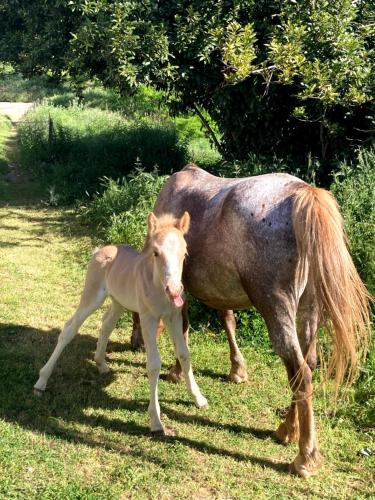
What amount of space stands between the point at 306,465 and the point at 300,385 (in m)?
0.54

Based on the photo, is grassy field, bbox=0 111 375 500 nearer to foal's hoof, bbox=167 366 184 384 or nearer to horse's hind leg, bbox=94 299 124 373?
foal's hoof, bbox=167 366 184 384

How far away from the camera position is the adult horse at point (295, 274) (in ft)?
11.2

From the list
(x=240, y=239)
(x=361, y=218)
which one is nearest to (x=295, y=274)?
(x=240, y=239)

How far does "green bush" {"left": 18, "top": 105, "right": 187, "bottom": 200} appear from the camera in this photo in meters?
12.1

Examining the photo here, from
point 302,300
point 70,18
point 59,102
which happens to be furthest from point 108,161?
point 59,102

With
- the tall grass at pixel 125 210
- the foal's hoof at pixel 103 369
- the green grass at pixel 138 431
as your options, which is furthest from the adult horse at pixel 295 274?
the tall grass at pixel 125 210

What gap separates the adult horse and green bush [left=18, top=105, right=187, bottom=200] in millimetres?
7544

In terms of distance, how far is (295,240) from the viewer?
3.44m

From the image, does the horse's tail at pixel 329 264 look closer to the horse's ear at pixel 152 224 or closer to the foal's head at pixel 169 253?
the foal's head at pixel 169 253

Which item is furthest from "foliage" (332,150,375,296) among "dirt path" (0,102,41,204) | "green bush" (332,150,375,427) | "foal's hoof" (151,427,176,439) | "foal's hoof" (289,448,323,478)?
"dirt path" (0,102,41,204)

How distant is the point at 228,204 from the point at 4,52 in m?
9.42

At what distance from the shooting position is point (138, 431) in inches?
159

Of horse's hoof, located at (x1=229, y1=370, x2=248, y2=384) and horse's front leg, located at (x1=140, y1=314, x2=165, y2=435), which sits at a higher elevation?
horse's front leg, located at (x1=140, y1=314, x2=165, y2=435)

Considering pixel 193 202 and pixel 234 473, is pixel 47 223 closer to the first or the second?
pixel 193 202
